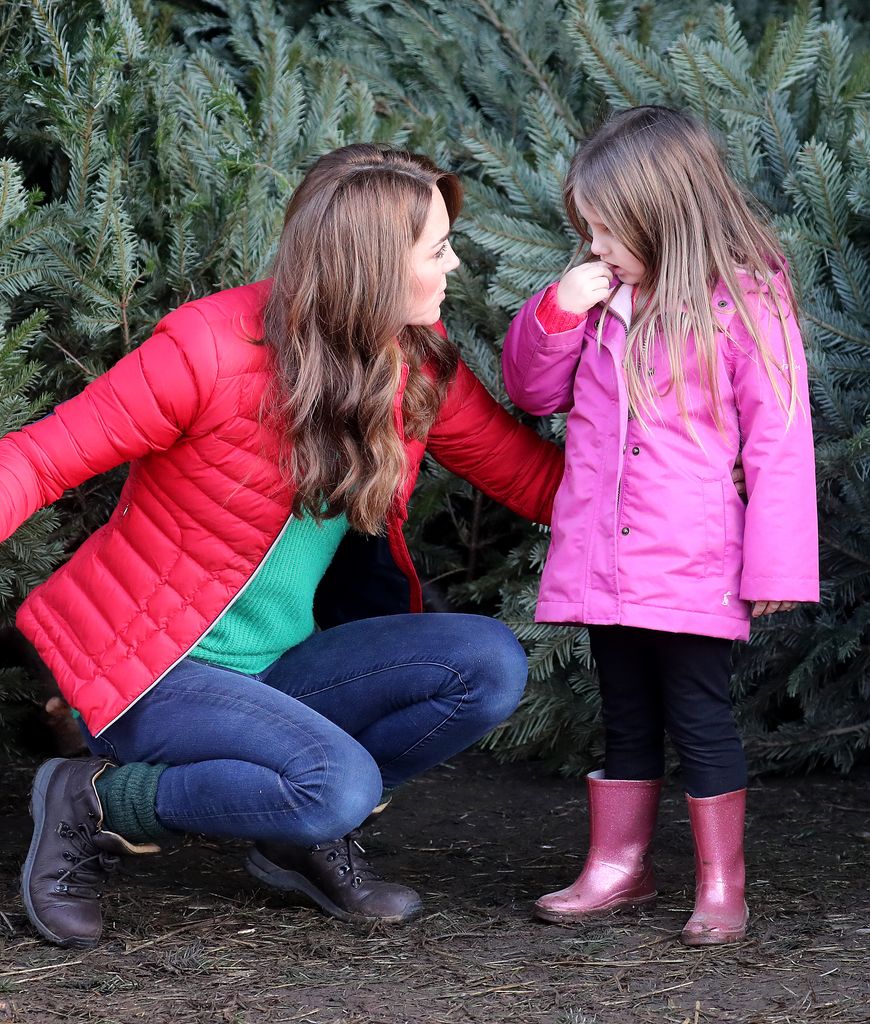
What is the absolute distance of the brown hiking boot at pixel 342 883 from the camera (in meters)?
2.44

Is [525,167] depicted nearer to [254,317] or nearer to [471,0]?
[471,0]

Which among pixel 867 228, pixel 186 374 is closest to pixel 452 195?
pixel 186 374

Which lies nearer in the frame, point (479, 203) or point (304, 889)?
point (304, 889)

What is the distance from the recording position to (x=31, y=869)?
7.57 ft

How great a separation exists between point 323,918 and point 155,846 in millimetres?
355

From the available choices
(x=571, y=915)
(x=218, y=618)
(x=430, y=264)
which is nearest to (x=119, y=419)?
(x=218, y=618)

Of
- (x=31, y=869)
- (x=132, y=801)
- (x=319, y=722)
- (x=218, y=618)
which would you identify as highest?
(x=218, y=618)

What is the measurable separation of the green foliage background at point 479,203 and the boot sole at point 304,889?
82 cm

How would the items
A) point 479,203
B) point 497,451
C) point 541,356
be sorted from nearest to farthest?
point 541,356
point 497,451
point 479,203

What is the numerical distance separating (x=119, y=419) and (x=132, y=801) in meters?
0.70

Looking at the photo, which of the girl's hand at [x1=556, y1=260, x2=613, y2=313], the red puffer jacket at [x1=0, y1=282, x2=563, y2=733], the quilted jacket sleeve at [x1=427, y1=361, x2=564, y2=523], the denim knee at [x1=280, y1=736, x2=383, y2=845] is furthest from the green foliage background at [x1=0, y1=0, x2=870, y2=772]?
the denim knee at [x1=280, y1=736, x2=383, y2=845]

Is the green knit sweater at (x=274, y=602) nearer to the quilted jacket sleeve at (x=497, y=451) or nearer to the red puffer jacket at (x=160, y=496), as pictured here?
the red puffer jacket at (x=160, y=496)

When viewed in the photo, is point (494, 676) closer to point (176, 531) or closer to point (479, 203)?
point (176, 531)

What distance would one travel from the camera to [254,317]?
7.80ft
